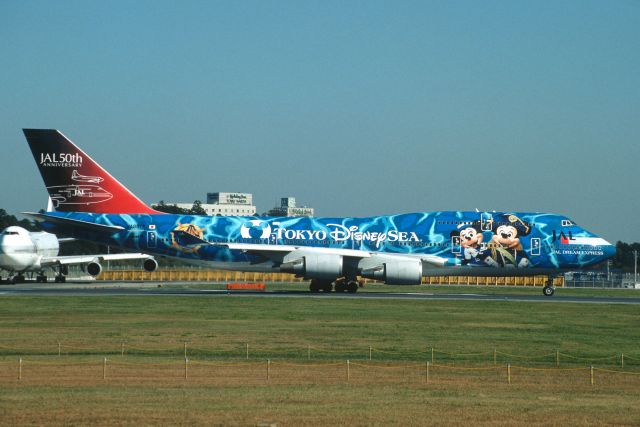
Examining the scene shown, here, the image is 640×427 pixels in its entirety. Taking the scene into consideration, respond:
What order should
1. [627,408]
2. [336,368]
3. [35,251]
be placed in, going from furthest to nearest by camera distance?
[35,251] < [336,368] < [627,408]

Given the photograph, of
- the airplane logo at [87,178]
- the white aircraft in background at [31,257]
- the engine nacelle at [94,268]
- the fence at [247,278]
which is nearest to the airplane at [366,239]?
the airplane logo at [87,178]

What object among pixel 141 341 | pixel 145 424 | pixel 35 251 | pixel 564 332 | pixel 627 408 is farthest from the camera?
pixel 35 251

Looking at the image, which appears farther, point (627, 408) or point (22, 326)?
point (22, 326)

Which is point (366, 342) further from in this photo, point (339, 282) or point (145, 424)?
point (339, 282)

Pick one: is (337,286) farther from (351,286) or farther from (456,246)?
(456,246)

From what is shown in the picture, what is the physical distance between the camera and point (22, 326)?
42500 mm

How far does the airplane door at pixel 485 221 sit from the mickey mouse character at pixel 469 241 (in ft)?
1.31

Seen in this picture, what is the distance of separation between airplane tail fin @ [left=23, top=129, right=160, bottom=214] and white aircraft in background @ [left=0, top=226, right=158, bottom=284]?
665 inches

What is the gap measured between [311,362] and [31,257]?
207ft

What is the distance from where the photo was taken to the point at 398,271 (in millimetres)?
63938

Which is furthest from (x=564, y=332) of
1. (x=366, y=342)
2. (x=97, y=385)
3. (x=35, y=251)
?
(x=35, y=251)

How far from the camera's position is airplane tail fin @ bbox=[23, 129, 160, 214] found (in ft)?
228

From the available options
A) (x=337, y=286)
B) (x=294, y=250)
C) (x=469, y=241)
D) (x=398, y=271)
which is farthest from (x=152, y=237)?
(x=469, y=241)

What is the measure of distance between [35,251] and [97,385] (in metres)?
67.0
